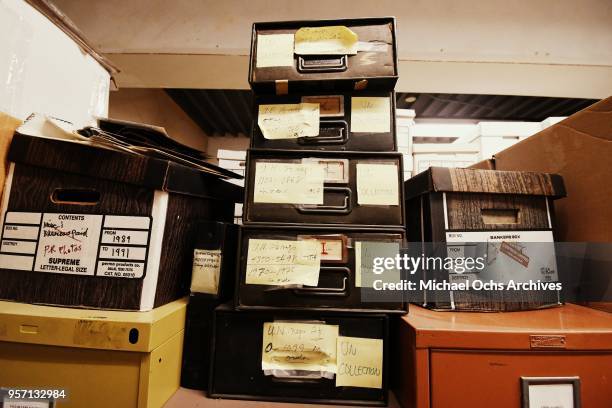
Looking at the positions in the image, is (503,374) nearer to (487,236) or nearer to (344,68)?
(487,236)

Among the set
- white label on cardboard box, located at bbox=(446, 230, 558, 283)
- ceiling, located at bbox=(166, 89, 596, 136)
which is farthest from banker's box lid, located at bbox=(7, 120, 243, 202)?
ceiling, located at bbox=(166, 89, 596, 136)

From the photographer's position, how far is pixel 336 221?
61cm

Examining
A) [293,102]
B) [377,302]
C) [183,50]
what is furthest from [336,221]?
[183,50]

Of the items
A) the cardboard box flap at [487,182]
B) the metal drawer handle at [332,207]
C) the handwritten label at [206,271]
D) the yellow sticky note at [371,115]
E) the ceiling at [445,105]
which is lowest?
the handwritten label at [206,271]

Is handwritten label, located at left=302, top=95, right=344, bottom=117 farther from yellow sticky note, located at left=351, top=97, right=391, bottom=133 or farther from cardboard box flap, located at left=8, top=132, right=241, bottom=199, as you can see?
cardboard box flap, located at left=8, top=132, right=241, bottom=199

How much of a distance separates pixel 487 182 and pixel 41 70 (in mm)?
1110

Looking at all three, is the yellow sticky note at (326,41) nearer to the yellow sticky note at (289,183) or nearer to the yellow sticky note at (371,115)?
the yellow sticky note at (371,115)

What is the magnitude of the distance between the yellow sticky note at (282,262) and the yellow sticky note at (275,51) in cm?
40

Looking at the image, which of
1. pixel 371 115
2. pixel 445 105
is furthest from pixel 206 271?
pixel 445 105

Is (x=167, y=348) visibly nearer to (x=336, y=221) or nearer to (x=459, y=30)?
(x=336, y=221)

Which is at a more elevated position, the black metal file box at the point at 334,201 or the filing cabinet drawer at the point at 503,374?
the black metal file box at the point at 334,201

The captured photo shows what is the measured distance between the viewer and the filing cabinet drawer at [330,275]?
0.58 m

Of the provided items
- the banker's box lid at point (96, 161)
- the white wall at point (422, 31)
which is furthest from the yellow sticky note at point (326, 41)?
the white wall at point (422, 31)

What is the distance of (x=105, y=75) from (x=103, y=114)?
0.42 ft
